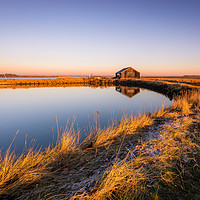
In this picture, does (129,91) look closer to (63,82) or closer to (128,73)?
(128,73)

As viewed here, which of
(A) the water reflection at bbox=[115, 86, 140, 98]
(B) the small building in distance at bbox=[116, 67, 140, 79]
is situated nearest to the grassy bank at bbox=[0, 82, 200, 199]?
(A) the water reflection at bbox=[115, 86, 140, 98]

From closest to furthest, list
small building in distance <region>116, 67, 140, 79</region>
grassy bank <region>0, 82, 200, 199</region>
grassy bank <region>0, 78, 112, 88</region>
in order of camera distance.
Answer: grassy bank <region>0, 82, 200, 199</region>
grassy bank <region>0, 78, 112, 88</region>
small building in distance <region>116, 67, 140, 79</region>

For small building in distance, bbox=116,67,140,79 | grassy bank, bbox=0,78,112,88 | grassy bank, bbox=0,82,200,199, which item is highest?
small building in distance, bbox=116,67,140,79

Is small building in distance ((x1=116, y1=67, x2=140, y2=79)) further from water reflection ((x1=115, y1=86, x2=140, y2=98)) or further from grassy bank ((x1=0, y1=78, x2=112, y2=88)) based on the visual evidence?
water reflection ((x1=115, y1=86, x2=140, y2=98))

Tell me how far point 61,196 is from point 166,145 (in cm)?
299

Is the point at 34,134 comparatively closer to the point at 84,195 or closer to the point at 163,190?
the point at 84,195

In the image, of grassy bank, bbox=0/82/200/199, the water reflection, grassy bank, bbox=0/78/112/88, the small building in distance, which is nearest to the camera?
grassy bank, bbox=0/82/200/199

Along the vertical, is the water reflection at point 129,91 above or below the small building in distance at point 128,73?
below

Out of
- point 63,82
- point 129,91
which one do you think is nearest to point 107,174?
point 129,91

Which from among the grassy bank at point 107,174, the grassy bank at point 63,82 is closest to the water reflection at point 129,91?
the grassy bank at point 107,174

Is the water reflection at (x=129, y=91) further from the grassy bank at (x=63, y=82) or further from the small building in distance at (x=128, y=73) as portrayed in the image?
the small building in distance at (x=128, y=73)

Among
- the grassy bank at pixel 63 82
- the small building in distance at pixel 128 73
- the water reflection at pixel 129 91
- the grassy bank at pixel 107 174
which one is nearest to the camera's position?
the grassy bank at pixel 107 174

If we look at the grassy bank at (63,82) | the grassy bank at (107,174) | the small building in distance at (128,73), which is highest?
the small building in distance at (128,73)

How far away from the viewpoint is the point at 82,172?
10.1 feet
